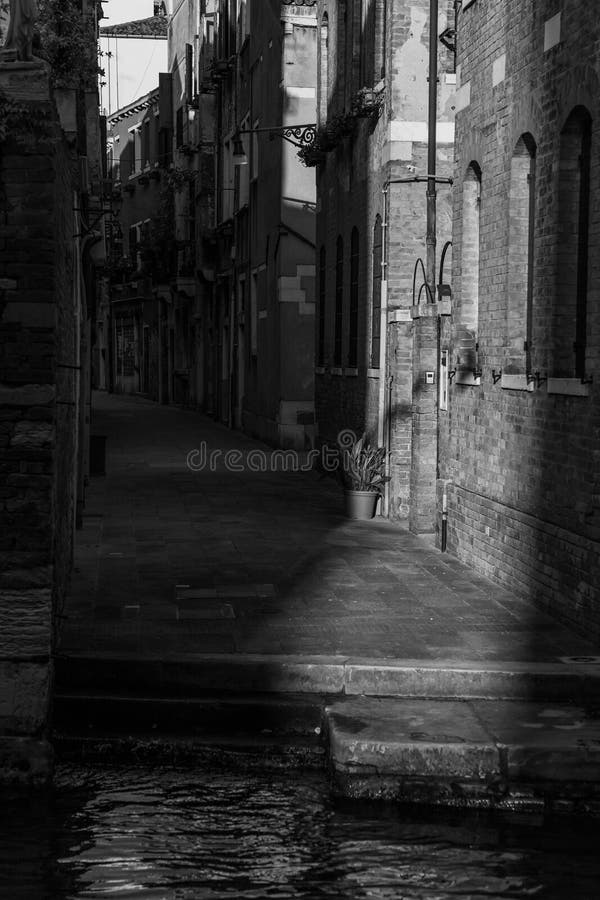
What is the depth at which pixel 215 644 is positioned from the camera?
8.35m

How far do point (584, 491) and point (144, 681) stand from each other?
297cm

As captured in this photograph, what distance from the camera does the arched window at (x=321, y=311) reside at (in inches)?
786

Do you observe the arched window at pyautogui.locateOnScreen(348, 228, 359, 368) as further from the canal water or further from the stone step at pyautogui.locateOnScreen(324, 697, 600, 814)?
the canal water

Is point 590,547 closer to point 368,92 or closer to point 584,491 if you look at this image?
point 584,491

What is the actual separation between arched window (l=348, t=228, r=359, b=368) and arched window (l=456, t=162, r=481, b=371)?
531 centimetres

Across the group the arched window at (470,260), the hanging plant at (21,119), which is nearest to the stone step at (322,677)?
the hanging plant at (21,119)

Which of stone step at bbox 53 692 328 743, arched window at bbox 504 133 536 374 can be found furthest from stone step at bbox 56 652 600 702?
Answer: arched window at bbox 504 133 536 374

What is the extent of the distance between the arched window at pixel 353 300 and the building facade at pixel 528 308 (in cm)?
488

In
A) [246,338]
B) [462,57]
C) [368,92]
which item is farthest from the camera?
[246,338]

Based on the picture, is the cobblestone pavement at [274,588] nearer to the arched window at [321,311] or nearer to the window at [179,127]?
the arched window at [321,311]

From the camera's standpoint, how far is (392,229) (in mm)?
14617

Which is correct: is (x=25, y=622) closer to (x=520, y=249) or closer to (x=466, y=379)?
(x=520, y=249)

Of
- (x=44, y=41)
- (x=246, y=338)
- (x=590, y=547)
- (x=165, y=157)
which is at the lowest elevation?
(x=590, y=547)

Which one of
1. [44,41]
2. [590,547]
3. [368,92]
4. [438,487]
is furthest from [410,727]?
[368,92]
